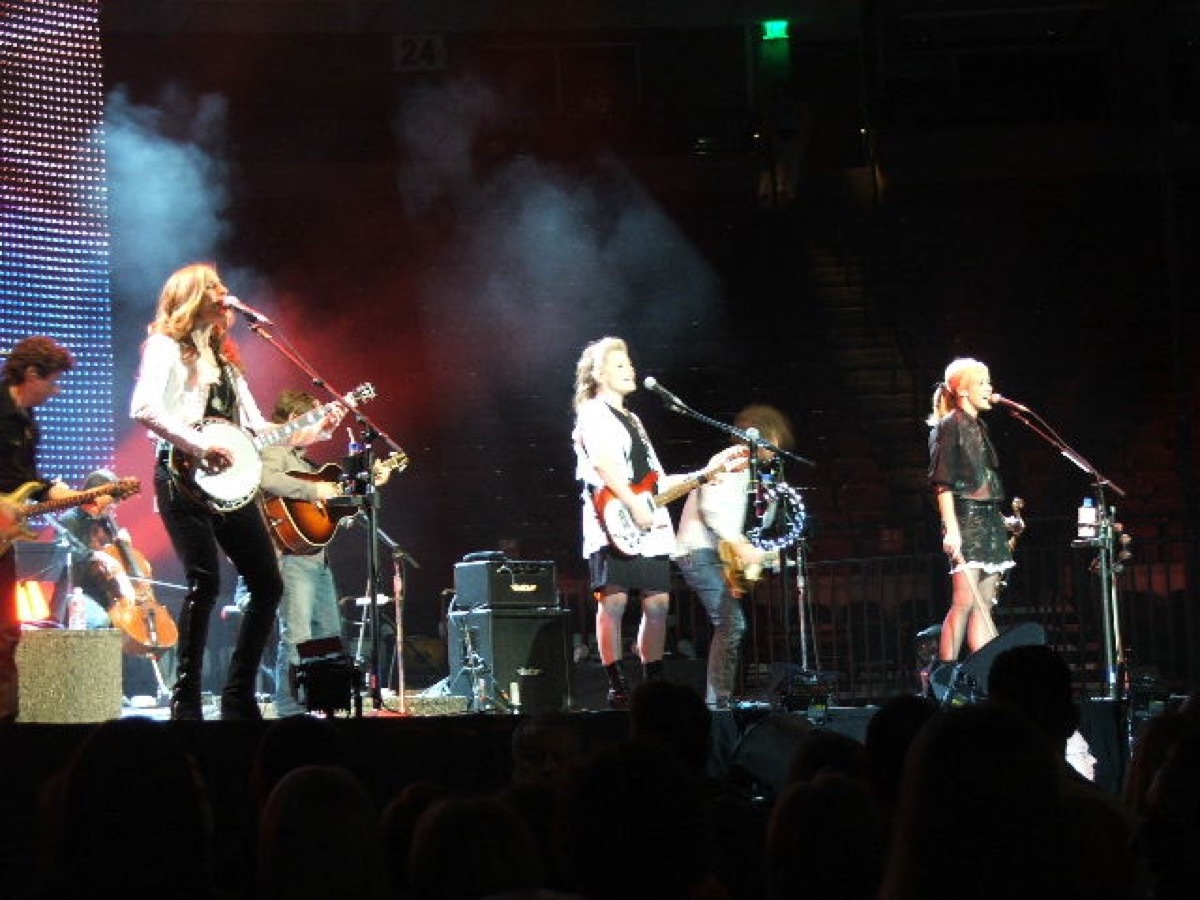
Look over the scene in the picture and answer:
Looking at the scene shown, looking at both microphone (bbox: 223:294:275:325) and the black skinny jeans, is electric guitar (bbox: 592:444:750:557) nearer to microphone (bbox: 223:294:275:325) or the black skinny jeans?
microphone (bbox: 223:294:275:325)

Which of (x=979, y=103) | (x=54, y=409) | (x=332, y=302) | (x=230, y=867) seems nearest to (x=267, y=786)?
(x=230, y=867)

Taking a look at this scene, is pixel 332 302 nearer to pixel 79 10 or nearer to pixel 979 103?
pixel 79 10

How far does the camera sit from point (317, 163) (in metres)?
19.2

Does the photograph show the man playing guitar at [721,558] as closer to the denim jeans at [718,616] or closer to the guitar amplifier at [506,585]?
the denim jeans at [718,616]

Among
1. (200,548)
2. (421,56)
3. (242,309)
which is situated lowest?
(200,548)

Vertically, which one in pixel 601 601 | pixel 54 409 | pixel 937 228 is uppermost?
pixel 937 228

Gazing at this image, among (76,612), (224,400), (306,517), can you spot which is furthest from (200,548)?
(76,612)

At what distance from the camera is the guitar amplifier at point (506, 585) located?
452 inches

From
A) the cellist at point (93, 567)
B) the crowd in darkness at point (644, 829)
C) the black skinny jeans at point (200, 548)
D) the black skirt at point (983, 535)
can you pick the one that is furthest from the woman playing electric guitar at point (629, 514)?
the crowd in darkness at point (644, 829)

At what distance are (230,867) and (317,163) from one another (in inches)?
555

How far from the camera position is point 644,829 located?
8.48 feet

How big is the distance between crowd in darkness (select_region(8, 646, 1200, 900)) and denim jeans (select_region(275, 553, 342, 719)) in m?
7.11

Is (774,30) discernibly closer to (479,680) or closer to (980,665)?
(479,680)

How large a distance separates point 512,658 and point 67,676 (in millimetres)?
3767
